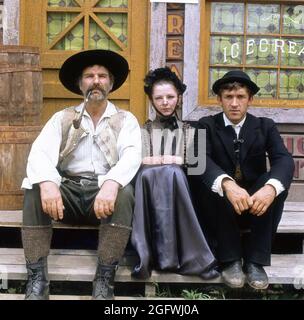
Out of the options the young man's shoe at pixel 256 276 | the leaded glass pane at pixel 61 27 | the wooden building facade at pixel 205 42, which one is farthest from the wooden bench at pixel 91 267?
the leaded glass pane at pixel 61 27

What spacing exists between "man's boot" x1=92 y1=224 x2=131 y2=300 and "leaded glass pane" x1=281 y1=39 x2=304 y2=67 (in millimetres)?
2564

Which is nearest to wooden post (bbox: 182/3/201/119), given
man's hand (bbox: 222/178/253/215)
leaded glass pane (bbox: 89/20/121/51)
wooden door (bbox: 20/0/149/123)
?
wooden door (bbox: 20/0/149/123)

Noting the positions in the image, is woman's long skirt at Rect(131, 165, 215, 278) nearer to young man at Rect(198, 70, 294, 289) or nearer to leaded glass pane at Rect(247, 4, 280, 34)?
young man at Rect(198, 70, 294, 289)

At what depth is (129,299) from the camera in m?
3.26

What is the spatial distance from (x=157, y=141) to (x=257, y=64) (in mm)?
1756

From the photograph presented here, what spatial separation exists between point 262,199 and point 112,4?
8.51 feet

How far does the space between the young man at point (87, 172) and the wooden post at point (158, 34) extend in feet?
3.51

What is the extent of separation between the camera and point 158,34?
490 cm

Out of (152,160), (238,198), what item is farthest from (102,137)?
(238,198)

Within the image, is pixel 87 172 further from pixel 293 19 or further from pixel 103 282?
pixel 293 19

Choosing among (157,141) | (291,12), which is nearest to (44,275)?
(157,141)

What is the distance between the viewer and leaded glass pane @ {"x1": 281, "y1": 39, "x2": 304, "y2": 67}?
201 inches

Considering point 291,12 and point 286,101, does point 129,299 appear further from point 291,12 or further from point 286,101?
point 291,12

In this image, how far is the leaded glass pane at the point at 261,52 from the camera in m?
Answer: 5.09
